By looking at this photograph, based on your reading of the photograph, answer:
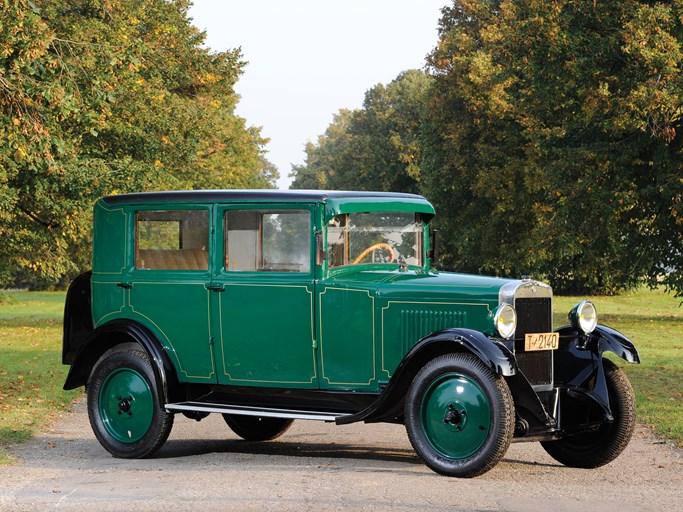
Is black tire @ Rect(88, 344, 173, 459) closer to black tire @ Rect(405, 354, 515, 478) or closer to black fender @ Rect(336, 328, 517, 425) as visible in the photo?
black fender @ Rect(336, 328, 517, 425)

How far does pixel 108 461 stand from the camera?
379 inches

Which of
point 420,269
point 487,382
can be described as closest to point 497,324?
point 487,382

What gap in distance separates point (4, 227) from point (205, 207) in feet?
48.2

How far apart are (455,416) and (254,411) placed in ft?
5.96

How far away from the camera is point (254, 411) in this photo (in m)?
9.40

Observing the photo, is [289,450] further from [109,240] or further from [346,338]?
[109,240]

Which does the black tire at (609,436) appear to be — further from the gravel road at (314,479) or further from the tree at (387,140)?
the tree at (387,140)

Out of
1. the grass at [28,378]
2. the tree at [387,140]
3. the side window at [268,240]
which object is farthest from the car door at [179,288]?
the tree at [387,140]

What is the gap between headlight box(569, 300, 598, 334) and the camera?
9.38m

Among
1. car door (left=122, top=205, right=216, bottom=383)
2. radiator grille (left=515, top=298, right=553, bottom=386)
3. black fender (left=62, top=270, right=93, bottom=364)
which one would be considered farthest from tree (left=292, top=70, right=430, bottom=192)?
radiator grille (left=515, top=298, right=553, bottom=386)

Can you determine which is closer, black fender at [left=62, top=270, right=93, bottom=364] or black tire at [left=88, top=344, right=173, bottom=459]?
black tire at [left=88, top=344, right=173, bottom=459]

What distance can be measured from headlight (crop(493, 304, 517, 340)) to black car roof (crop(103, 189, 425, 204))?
1.78 meters

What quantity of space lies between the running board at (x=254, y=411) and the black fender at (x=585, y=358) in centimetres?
185

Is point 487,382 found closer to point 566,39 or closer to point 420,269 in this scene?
point 420,269
